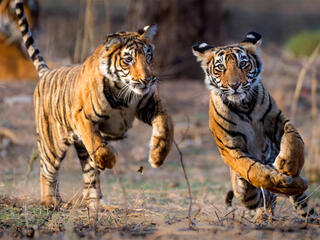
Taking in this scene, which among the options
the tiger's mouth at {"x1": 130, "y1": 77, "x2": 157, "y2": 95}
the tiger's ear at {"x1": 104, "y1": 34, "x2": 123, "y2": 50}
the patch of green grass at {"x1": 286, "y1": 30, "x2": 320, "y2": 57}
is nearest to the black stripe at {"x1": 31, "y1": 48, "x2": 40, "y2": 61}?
the tiger's ear at {"x1": 104, "y1": 34, "x2": 123, "y2": 50}

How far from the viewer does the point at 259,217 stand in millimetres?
4602

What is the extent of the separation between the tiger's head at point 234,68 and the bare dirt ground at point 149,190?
0.48 metres

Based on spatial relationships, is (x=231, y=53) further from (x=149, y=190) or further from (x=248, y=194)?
(x=149, y=190)

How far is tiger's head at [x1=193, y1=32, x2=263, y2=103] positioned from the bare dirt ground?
1.57 ft

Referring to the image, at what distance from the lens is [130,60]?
4.45 meters

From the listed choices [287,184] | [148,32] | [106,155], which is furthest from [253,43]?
[106,155]

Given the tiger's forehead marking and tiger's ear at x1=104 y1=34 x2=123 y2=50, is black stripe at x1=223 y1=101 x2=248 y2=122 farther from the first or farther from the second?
tiger's ear at x1=104 y1=34 x2=123 y2=50

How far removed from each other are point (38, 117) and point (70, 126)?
1.88 ft

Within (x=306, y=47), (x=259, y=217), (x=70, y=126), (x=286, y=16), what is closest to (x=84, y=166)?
(x=70, y=126)

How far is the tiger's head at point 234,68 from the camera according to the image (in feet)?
14.0

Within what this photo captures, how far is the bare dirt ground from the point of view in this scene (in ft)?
12.2

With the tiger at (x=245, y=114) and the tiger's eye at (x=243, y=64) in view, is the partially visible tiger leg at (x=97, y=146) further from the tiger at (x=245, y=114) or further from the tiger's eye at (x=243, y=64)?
the tiger's eye at (x=243, y=64)

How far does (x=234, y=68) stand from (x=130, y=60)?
2.52 ft

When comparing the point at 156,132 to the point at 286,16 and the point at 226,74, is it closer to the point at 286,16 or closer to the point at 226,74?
the point at 226,74
